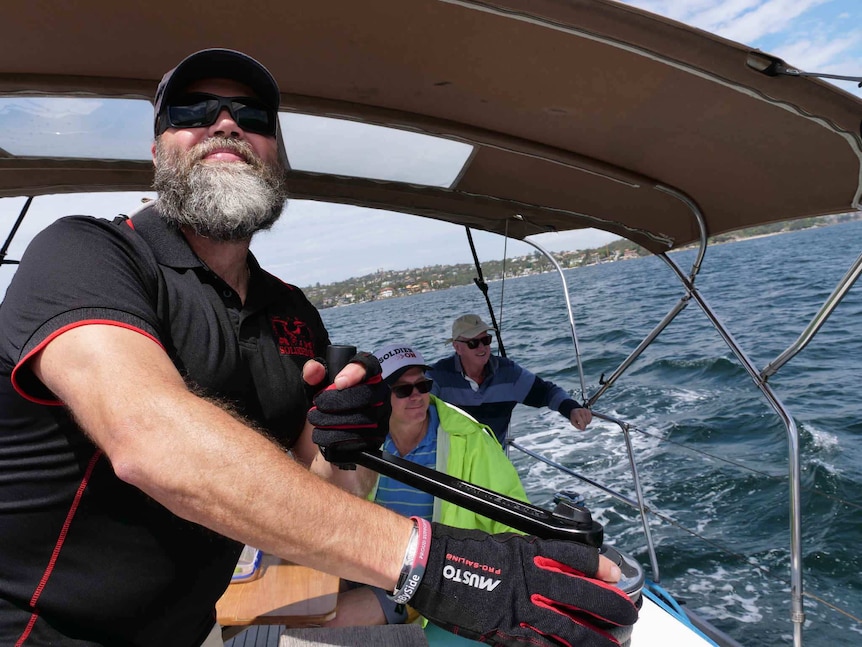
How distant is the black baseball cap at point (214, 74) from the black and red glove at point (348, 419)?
787 millimetres

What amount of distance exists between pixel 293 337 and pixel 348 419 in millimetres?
448

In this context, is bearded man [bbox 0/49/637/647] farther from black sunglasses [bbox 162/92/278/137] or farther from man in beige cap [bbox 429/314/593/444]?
man in beige cap [bbox 429/314/593/444]

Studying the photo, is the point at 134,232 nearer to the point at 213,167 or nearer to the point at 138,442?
the point at 213,167

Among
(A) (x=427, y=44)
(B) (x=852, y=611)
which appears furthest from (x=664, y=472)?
(A) (x=427, y=44)

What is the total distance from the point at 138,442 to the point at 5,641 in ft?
2.03

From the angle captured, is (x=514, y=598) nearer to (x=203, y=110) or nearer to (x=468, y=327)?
(x=203, y=110)

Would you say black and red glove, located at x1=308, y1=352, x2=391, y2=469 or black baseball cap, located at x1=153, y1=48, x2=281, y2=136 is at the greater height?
black baseball cap, located at x1=153, y1=48, x2=281, y2=136

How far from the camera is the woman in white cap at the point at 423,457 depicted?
248cm

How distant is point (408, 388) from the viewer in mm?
2885

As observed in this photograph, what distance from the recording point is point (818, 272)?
69.8 ft

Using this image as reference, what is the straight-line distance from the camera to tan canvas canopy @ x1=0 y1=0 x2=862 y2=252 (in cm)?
158

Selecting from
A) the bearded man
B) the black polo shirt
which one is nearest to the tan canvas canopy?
the bearded man

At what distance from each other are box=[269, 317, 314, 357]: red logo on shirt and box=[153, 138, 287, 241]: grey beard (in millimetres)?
241

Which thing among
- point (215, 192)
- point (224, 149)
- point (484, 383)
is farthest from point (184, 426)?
point (484, 383)
